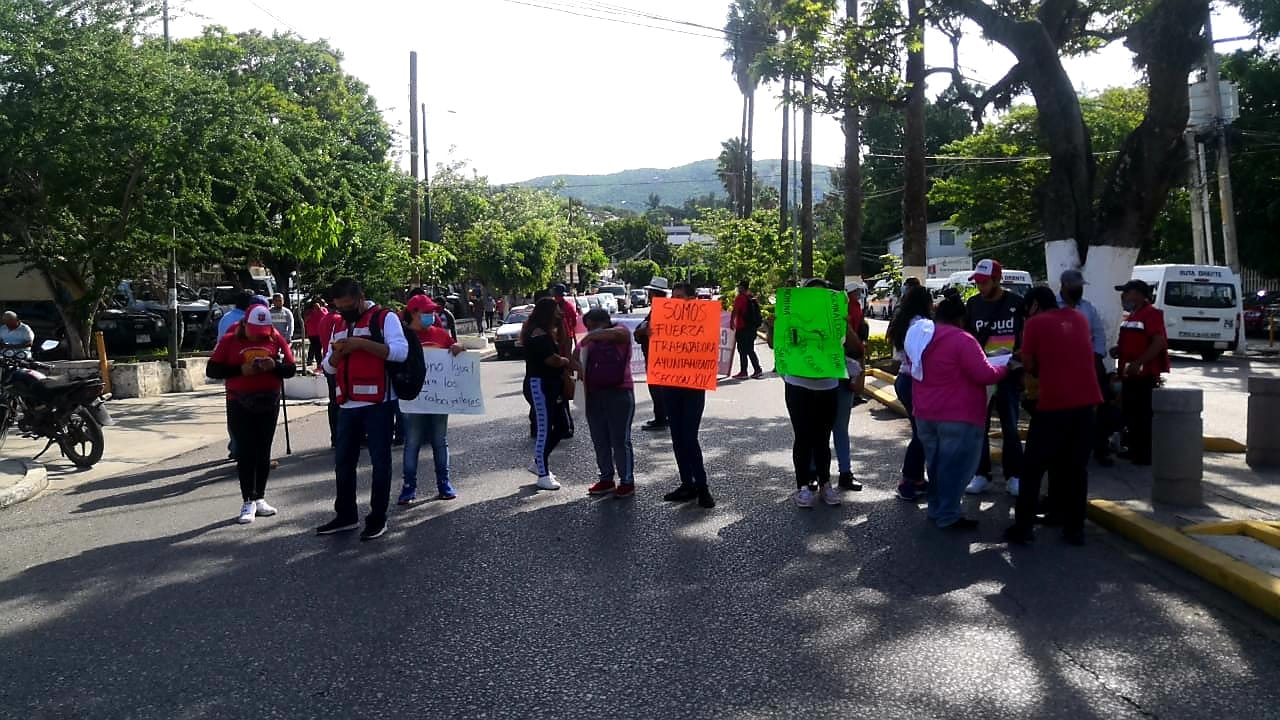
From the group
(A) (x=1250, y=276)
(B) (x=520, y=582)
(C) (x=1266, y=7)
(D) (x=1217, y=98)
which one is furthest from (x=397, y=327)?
(A) (x=1250, y=276)

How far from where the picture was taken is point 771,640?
517cm

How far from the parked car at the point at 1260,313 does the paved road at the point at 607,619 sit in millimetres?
26454

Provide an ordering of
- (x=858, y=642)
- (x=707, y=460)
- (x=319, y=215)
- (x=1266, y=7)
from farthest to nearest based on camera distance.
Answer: (x=319, y=215) < (x=1266, y=7) < (x=707, y=460) < (x=858, y=642)

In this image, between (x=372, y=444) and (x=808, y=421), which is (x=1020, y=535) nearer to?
(x=808, y=421)

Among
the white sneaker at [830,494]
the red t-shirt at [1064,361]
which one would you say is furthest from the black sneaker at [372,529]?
the red t-shirt at [1064,361]

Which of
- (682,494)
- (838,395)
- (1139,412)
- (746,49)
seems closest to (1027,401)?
(838,395)

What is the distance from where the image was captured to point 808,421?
8102 millimetres

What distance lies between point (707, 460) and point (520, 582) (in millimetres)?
4648

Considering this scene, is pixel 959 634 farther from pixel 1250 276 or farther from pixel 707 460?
pixel 1250 276

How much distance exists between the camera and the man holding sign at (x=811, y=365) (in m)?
8.05

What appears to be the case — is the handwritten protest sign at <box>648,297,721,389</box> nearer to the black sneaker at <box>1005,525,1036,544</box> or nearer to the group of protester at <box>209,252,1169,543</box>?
the group of protester at <box>209,252,1169,543</box>

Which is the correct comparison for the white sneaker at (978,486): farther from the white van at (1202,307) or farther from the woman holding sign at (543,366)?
the white van at (1202,307)

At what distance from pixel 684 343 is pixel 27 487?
20.0 feet

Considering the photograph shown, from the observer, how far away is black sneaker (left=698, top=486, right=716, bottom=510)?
832 centimetres
